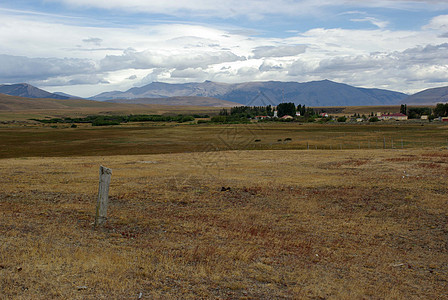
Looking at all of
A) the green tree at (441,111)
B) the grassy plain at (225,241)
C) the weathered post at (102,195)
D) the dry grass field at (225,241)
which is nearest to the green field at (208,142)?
the grassy plain at (225,241)

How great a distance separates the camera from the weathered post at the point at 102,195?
38.1 ft

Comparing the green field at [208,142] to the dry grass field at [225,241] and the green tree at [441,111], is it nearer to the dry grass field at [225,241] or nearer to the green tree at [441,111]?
the dry grass field at [225,241]

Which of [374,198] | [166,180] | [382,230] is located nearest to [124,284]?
[382,230]

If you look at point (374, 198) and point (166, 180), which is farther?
point (166, 180)

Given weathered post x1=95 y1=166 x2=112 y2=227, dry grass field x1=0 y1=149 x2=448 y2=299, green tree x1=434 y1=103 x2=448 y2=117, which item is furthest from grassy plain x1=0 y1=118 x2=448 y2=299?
green tree x1=434 y1=103 x2=448 y2=117

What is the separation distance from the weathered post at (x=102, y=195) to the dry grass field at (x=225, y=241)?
0.34 meters

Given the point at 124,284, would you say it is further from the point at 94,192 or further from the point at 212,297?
the point at 94,192

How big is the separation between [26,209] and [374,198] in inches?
549

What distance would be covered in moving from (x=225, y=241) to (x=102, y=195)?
12.6ft

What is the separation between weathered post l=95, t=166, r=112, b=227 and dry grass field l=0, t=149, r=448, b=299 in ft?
1.13

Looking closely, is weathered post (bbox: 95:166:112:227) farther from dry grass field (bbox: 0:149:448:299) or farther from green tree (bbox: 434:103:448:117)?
green tree (bbox: 434:103:448:117)

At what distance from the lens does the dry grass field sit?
7.88 m

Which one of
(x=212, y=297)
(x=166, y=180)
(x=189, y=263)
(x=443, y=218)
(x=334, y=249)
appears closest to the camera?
(x=212, y=297)

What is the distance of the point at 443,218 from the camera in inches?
562
